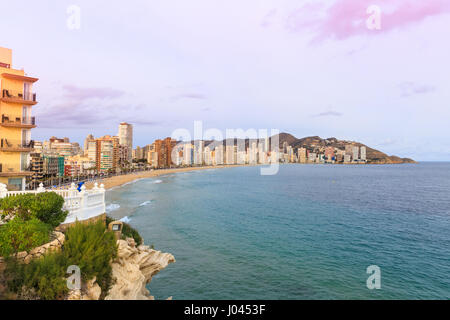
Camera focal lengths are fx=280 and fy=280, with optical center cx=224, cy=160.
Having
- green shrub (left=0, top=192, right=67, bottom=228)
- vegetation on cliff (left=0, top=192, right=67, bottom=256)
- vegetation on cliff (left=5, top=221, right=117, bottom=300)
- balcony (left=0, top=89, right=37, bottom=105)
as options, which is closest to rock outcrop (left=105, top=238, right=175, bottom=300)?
vegetation on cliff (left=5, top=221, right=117, bottom=300)

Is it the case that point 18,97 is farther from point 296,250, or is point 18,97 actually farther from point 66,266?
point 296,250

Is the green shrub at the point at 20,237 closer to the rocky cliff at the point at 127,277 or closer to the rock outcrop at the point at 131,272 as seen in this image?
the rocky cliff at the point at 127,277

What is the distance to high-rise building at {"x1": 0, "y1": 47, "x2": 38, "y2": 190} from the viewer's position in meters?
21.6

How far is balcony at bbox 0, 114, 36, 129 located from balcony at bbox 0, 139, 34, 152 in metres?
1.29

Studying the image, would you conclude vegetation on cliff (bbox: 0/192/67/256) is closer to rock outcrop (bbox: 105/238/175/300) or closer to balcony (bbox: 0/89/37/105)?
rock outcrop (bbox: 105/238/175/300)

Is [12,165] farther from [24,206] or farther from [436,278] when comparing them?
[436,278]

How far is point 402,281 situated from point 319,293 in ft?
21.4

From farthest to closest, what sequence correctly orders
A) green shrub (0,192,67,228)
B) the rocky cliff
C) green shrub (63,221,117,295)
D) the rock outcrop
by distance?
green shrub (0,192,67,228) < the rock outcrop < green shrub (63,221,117,295) < the rocky cliff

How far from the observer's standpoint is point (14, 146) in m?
22.1

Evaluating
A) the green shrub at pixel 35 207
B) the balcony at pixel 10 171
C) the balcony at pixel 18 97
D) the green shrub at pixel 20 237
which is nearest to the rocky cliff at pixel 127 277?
the green shrub at pixel 20 237

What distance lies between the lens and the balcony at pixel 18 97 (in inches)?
842

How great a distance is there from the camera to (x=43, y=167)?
330 feet
